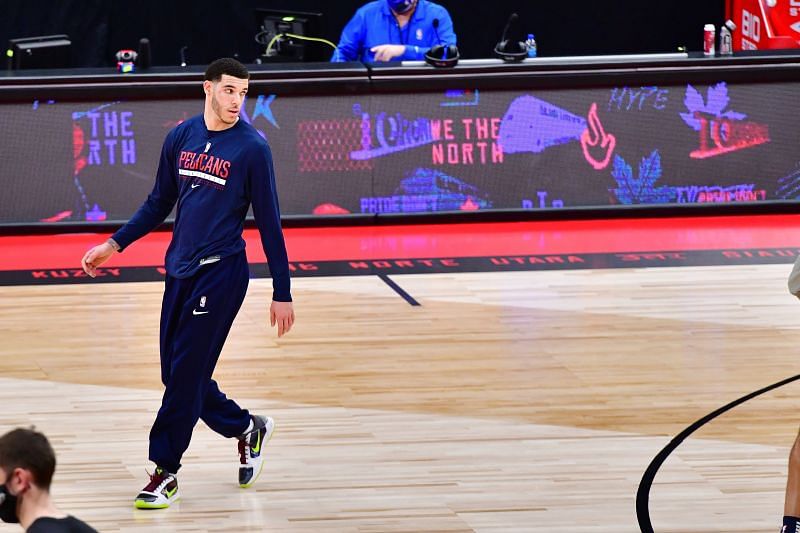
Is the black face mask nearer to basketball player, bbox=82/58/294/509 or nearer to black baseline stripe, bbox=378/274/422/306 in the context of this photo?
basketball player, bbox=82/58/294/509

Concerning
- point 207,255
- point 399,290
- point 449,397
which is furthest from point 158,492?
point 399,290

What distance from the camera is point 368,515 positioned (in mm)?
5508

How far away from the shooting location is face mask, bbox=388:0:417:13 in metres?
11.8

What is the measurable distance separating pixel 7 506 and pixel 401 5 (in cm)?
902

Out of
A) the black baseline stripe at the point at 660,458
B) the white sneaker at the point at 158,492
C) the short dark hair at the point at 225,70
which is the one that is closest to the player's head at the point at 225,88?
the short dark hair at the point at 225,70

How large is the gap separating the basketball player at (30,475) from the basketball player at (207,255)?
228 centimetres

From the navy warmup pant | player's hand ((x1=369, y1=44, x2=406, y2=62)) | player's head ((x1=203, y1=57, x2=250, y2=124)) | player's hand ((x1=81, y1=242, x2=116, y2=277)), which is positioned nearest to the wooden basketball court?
the navy warmup pant

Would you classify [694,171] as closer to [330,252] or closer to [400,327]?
[330,252]

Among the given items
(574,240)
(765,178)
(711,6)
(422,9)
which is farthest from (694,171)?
(711,6)

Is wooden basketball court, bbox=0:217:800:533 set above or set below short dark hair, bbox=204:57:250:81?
below

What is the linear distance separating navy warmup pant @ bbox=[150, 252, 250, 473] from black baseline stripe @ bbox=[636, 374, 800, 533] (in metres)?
1.78

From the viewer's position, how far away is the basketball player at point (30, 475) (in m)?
3.17

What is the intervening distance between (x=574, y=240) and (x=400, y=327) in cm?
269

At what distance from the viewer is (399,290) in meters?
9.29
